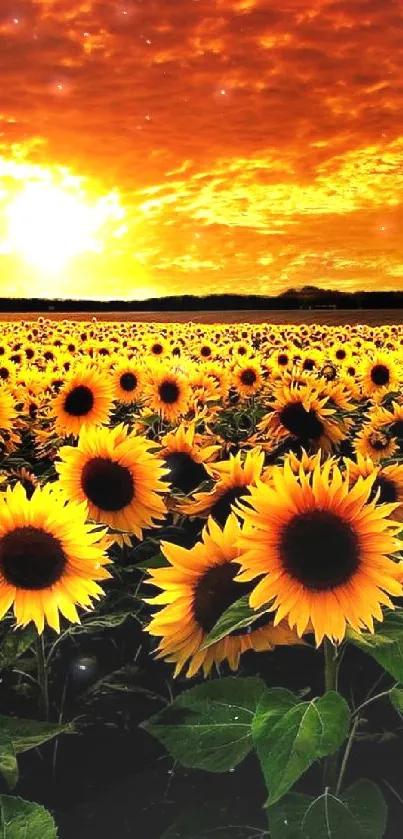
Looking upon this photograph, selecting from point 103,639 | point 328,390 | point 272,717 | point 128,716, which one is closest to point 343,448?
point 328,390

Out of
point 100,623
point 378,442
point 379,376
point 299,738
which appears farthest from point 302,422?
point 379,376

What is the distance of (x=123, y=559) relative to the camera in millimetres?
1849

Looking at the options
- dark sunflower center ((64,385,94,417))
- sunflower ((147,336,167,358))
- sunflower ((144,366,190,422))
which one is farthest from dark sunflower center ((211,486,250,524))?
sunflower ((147,336,167,358))

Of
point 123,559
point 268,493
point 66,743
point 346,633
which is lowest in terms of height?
point 66,743

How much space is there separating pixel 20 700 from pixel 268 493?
737mm

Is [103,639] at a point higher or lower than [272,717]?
lower

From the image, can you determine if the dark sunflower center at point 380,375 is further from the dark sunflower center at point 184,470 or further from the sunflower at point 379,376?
the dark sunflower center at point 184,470

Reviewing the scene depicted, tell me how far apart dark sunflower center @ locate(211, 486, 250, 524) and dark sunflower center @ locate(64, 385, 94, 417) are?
5.45ft

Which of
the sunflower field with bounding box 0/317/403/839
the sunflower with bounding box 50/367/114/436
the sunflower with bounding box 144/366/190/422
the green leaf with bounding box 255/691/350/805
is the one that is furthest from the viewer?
the sunflower with bounding box 144/366/190/422

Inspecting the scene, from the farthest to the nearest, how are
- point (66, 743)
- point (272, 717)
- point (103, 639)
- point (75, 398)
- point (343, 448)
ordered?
point (343, 448) < point (75, 398) < point (103, 639) < point (66, 743) < point (272, 717)

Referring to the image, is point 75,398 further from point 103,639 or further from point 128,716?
point 128,716

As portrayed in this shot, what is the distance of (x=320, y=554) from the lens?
106 cm

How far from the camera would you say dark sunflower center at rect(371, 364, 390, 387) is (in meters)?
4.61

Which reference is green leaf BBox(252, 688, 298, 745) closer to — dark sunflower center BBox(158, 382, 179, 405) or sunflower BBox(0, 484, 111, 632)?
sunflower BBox(0, 484, 111, 632)
